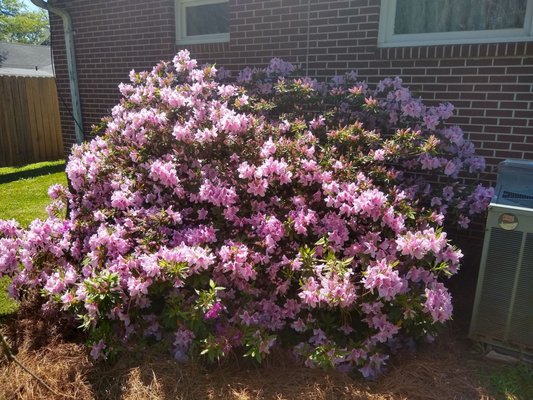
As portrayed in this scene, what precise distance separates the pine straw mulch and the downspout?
15.7 ft

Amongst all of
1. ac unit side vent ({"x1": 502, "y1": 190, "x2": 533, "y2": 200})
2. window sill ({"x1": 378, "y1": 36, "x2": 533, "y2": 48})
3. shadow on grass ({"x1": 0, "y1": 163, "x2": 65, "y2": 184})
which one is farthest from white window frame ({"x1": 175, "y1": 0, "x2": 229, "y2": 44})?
shadow on grass ({"x1": 0, "y1": 163, "x2": 65, "y2": 184})

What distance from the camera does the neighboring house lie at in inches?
161

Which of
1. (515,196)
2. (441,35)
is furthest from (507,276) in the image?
(441,35)

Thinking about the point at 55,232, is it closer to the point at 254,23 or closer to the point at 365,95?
the point at 365,95

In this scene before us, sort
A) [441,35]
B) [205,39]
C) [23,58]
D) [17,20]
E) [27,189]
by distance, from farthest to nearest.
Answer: [17,20] < [23,58] < [27,189] < [205,39] < [441,35]

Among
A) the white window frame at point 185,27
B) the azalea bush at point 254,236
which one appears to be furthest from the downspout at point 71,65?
the azalea bush at point 254,236

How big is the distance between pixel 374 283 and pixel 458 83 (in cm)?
249

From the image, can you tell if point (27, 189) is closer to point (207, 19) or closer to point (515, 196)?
point (207, 19)

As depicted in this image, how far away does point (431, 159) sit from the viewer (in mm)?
3520

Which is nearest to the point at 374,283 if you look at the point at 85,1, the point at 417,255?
the point at 417,255

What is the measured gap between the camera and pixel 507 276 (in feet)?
9.49

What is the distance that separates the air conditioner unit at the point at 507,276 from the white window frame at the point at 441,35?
164cm

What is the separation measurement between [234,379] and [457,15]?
3.65 meters

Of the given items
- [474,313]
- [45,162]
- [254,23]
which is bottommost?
[45,162]
